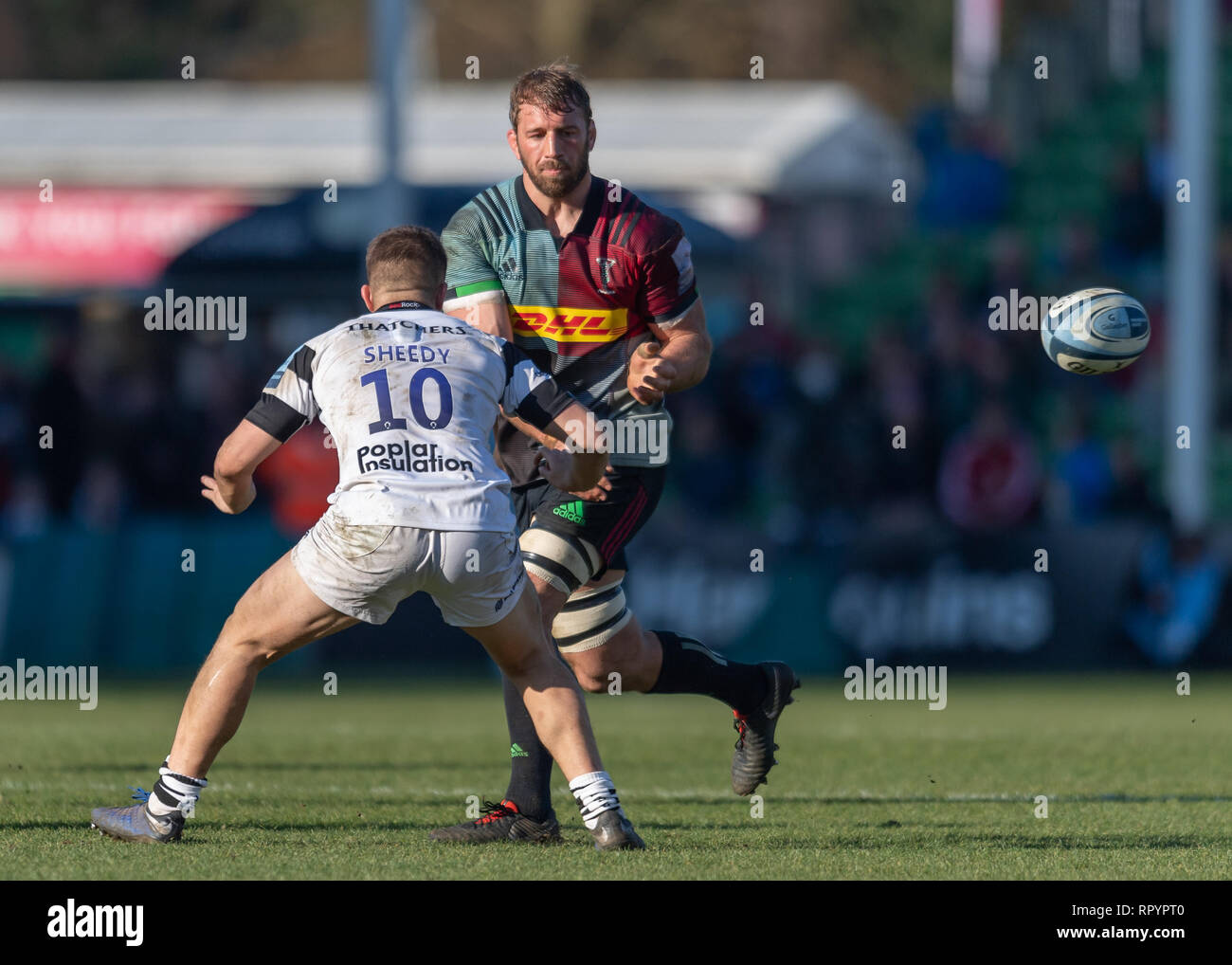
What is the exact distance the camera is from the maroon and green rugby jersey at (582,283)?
26.7 ft

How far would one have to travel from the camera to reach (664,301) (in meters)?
8.19

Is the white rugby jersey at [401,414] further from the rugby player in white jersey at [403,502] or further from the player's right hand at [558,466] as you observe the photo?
the player's right hand at [558,466]

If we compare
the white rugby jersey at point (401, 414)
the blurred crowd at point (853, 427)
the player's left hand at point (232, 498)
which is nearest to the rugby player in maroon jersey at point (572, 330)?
the white rugby jersey at point (401, 414)

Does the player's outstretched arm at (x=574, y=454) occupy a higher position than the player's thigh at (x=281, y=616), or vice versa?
the player's outstretched arm at (x=574, y=454)

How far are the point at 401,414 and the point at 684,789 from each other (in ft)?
10.9

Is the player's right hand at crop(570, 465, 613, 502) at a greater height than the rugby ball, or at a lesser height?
lesser

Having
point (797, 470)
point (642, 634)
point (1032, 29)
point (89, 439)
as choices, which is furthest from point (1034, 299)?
point (642, 634)

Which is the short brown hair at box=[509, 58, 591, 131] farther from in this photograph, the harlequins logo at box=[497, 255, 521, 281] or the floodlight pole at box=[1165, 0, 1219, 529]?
the floodlight pole at box=[1165, 0, 1219, 529]

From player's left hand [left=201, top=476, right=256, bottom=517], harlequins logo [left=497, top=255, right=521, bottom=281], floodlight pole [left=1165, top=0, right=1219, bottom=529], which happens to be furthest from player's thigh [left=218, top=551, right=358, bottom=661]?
floodlight pole [left=1165, top=0, right=1219, bottom=529]

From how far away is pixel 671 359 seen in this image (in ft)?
26.1

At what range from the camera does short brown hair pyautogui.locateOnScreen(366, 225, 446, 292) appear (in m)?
7.41

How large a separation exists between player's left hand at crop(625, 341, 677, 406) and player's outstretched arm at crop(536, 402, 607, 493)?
0.54 m

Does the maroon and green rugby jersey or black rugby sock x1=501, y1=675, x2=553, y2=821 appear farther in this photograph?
the maroon and green rugby jersey
